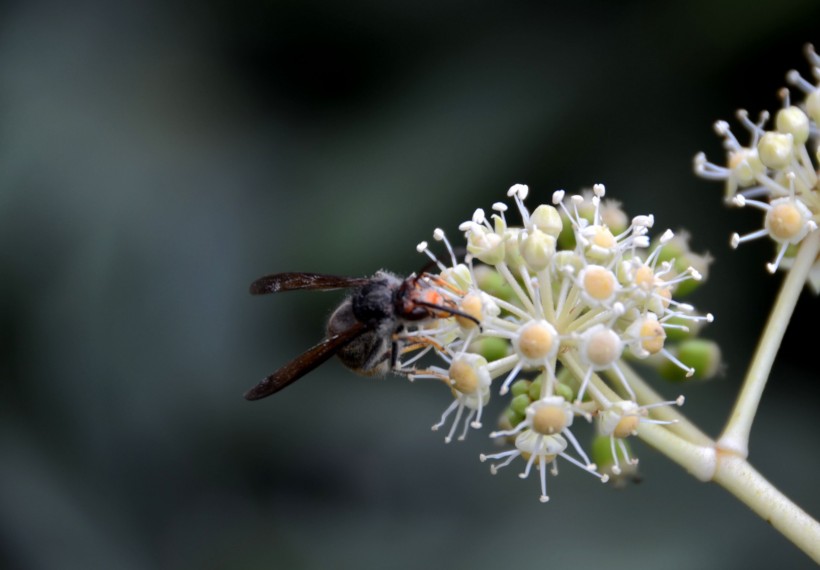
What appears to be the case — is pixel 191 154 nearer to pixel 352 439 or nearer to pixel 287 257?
pixel 287 257

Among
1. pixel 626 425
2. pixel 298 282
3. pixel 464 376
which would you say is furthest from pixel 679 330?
pixel 298 282

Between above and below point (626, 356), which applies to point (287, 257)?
above

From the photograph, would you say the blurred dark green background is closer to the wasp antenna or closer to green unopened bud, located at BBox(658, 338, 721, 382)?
green unopened bud, located at BBox(658, 338, 721, 382)

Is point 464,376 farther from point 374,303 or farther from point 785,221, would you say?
point 785,221

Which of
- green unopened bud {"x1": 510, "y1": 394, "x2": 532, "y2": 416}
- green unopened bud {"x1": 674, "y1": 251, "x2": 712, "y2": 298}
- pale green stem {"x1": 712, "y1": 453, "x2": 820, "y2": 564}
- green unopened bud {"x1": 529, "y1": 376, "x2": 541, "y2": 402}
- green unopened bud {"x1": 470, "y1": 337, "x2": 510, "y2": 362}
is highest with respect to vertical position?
green unopened bud {"x1": 674, "y1": 251, "x2": 712, "y2": 298}

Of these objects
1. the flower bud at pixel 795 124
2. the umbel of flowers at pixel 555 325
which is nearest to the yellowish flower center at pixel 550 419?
the umbel of flowers at pixel 555 325

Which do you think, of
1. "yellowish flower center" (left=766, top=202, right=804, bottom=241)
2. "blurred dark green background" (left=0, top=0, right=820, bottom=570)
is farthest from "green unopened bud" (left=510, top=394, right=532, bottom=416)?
"blurred dark green background" (left=0, top=0, right=820, bottom=570)

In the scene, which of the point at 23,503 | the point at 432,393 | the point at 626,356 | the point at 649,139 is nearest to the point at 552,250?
the point at 626,356
